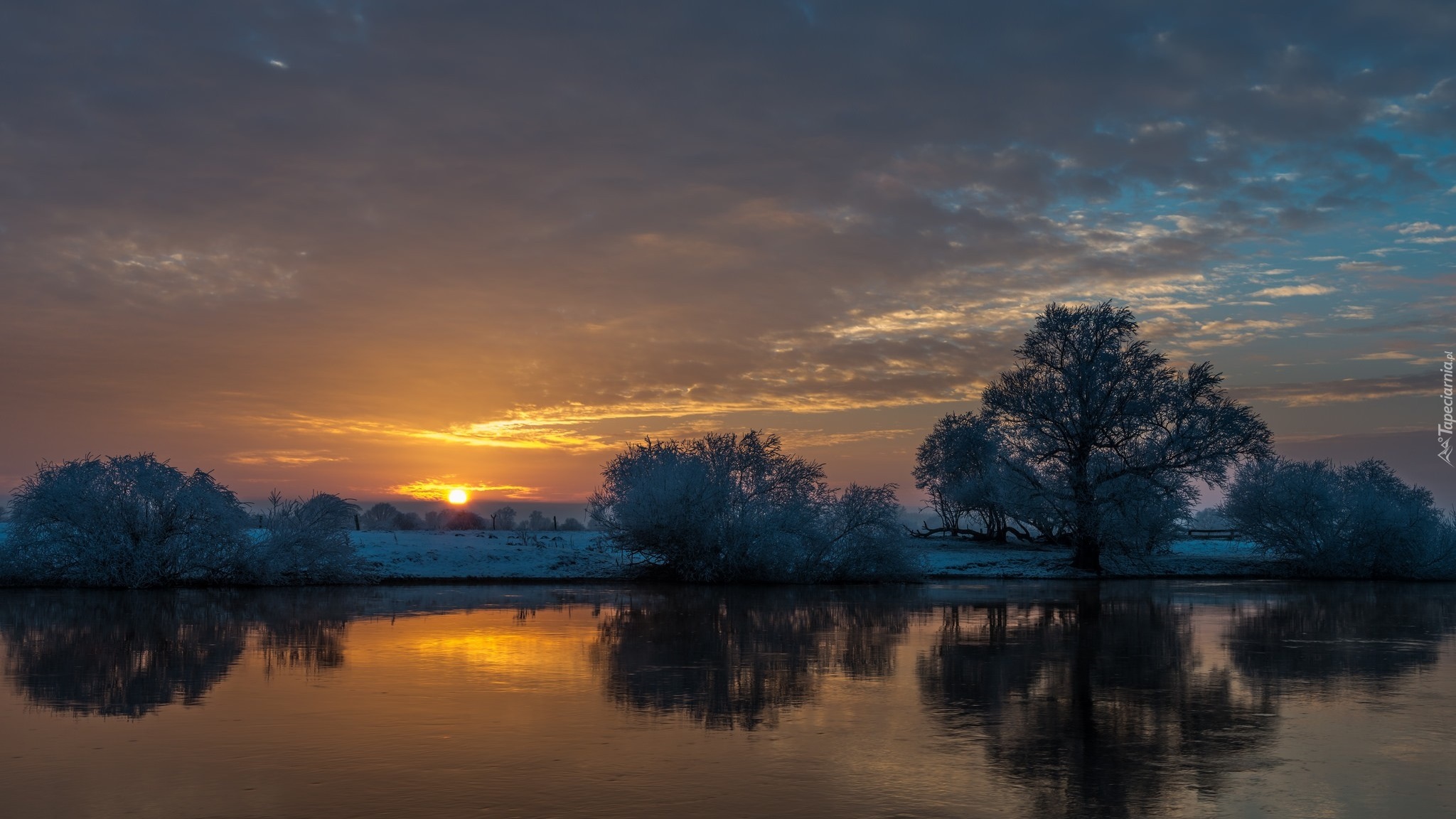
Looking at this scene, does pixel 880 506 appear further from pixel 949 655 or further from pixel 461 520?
pixel 461 520

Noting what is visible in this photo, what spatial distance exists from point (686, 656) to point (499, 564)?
29.9 meters

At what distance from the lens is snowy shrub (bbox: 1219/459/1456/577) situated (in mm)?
48344

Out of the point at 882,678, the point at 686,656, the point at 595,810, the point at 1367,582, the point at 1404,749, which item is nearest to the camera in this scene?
the point at 595,810

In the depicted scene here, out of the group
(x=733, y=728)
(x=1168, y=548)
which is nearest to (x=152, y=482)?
(x=733, y=728)

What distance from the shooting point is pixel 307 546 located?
40.0 m

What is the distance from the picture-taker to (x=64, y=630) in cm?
2253

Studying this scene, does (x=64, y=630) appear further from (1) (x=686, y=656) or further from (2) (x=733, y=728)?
(2) (x=733, y=728)

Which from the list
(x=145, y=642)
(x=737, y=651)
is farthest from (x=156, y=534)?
(x=737, y=651)

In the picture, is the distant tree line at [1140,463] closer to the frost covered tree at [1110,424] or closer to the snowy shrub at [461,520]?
the frost covered tree at [1110,424]

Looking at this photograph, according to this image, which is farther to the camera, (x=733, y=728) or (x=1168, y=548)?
(x=1168, y=548)

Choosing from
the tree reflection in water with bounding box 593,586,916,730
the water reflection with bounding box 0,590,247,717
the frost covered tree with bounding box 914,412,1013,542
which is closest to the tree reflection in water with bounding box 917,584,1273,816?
the tree reflection in water with bounding box 593,586,916,730

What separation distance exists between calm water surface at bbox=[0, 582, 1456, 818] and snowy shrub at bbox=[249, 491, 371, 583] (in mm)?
14437

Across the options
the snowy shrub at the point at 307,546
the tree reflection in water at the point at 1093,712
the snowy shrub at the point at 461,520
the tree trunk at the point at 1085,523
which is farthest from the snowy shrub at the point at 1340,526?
the snowy shrub at the point at 461,520

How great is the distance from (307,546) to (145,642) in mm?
20274
